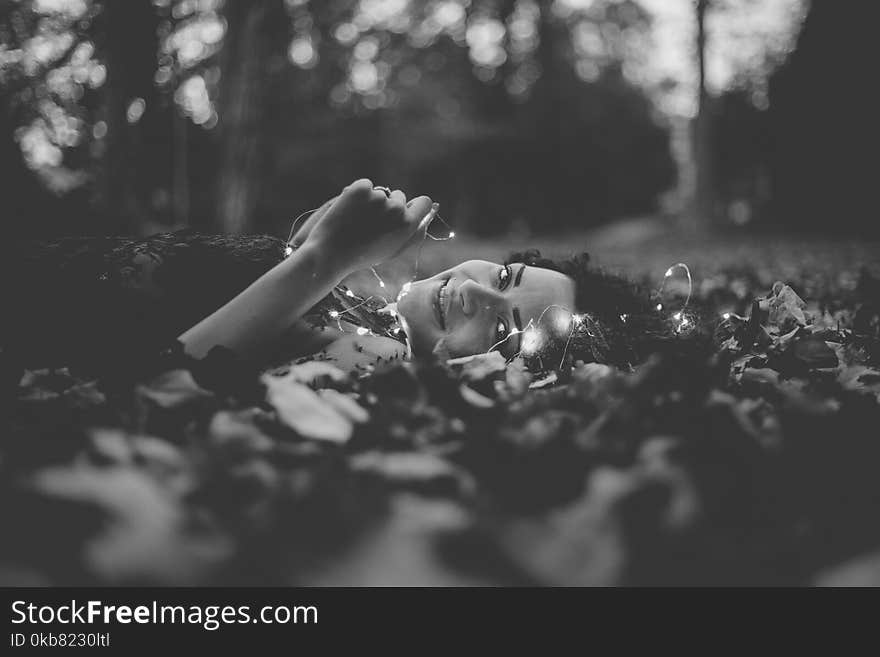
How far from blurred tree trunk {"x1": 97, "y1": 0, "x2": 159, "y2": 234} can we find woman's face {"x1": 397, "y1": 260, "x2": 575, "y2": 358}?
228 inches

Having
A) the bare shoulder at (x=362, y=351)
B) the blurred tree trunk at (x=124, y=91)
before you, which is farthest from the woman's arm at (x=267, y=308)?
the blurred tree trunk at (x=124, y=91)

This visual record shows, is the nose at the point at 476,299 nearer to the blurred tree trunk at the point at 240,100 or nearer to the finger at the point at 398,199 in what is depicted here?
the finger at the point at 398,199

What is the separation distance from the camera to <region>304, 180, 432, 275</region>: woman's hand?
2270 millimetres

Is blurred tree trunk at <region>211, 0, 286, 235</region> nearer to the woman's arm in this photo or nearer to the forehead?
the forehead

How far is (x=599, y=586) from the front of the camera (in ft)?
3.04

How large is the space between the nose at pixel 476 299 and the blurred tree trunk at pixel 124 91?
592 centimetres

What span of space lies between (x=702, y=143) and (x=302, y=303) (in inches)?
762

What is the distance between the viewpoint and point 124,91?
7859mm

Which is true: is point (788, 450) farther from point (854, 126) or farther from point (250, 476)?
point (854, 126)

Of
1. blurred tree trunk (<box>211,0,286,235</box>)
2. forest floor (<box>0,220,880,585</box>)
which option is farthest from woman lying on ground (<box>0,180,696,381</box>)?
blurred tree trunk (<box>211,0,286,235</box>)

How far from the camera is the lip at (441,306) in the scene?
262 cm

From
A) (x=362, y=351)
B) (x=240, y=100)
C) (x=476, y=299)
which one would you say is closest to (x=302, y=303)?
(x=362, y=351)

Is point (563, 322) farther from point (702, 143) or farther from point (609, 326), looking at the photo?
point (702, 143)

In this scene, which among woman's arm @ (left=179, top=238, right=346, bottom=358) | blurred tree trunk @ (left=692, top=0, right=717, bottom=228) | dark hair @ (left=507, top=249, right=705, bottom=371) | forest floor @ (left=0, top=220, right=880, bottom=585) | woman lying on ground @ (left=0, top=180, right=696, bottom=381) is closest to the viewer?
forest floor @ (left=0, top=220, right=880, bottom=585)
